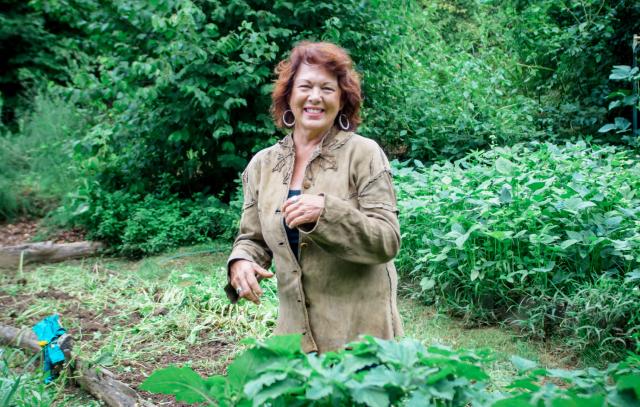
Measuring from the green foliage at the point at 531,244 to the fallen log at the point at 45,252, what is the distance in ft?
13.1

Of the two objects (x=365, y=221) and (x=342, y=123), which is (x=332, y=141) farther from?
(x=365, y=221)

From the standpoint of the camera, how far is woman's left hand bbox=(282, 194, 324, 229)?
212 cm

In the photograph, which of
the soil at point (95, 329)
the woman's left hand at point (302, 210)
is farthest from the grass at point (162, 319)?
the woman's left hand at point (302, 210)

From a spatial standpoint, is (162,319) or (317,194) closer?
(317,194)

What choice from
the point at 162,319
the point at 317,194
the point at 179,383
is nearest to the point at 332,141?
the point at 317,194

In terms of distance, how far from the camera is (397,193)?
243 inches

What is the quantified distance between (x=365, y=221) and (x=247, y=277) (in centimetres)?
51

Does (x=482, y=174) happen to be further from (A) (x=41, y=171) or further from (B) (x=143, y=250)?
(A) (x=41, y=171)

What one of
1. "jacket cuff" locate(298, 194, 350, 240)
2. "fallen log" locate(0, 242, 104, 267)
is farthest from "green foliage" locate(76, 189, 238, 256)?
"jacket cuff" locate(298, 194, 350, 240)

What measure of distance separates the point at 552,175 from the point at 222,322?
2849 mm

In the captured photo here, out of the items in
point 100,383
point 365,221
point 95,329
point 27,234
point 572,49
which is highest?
point 572,49

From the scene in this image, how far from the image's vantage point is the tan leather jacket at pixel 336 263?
2400mm

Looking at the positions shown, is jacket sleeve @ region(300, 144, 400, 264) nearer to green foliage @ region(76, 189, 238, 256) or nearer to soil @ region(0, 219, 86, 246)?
green foliage @ region(76, 189, 238, 256)

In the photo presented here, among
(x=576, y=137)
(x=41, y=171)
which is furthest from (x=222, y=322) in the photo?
(x=41, y=171)
